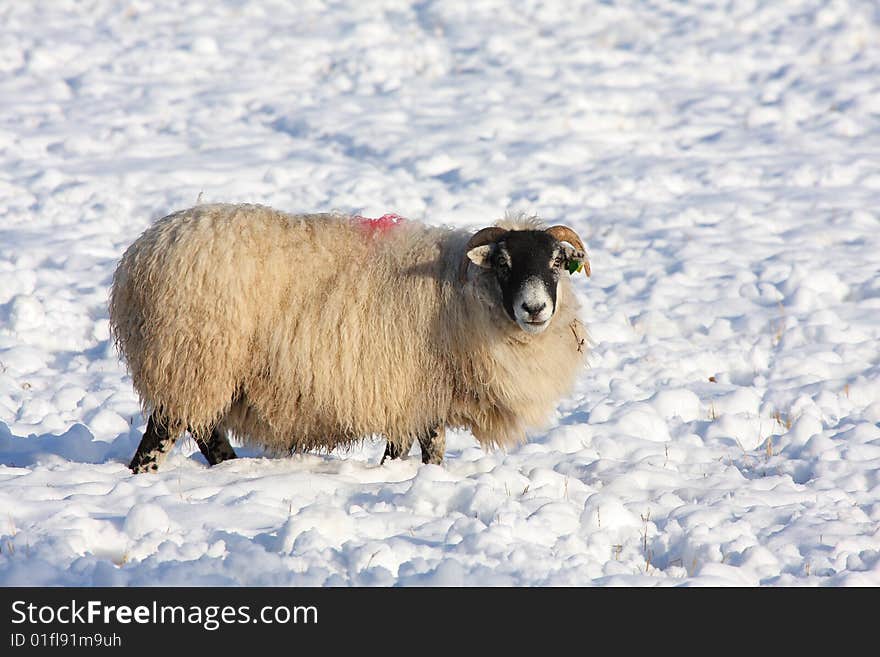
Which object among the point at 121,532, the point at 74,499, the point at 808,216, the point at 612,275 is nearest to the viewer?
the point at 121,532

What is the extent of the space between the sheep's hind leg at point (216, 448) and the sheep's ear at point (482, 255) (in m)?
1.70

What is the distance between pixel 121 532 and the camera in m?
4.19

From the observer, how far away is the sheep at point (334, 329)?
213 inches

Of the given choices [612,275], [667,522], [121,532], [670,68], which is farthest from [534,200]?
[121,532]

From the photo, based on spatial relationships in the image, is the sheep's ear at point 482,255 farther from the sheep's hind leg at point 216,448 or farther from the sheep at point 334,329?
the sheep's hind leg at point 216,448

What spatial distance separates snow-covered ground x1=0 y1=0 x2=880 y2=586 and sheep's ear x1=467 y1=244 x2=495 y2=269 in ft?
3.58

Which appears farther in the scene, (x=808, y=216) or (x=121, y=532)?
(x=808, y=216)

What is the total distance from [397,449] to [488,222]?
202 inches

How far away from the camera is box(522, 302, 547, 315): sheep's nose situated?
17.3 ft

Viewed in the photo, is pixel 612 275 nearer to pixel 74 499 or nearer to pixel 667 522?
pixel 667 522

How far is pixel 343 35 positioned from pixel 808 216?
325 inches

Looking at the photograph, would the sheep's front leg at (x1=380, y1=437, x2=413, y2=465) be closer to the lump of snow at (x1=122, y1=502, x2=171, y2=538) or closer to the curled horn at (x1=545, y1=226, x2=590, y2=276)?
the curled horn at (x1=545, y1=226, x2=590, y2=276)

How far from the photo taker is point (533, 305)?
5277 millimetres

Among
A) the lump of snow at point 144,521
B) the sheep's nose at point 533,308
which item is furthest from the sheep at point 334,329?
the lump of snow at point 144,521
